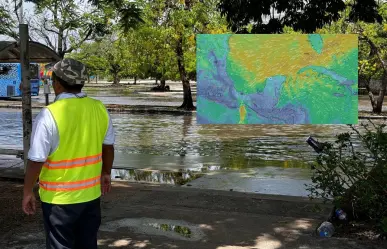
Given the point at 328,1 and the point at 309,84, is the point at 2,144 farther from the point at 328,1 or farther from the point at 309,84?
the point at 328,1

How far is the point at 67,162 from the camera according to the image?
3207 millimetres

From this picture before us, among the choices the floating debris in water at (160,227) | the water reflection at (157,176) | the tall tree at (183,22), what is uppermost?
the tall tree at (183,22)

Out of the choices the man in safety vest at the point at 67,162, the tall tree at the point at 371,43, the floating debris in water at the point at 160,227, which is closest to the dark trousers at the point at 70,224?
the man in safety vest at the point at 67,162

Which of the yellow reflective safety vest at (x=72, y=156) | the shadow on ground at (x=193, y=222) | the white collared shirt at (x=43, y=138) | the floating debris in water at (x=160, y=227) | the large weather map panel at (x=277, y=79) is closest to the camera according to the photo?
the white collared shirt at (x=43, y=138)

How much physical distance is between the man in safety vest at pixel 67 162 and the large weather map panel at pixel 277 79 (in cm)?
877

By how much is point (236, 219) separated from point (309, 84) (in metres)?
7.20

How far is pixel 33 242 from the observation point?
16.3 ft

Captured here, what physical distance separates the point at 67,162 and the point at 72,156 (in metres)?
0.05

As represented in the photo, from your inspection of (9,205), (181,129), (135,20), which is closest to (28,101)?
(9,205)

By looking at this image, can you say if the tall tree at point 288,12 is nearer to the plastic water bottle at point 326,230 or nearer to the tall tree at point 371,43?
the plastic water bottle at point 326,230

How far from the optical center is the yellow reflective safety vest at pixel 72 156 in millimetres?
3176

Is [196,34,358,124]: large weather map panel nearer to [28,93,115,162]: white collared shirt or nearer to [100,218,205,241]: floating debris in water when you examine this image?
[100,218,205,241]: floating debris in water

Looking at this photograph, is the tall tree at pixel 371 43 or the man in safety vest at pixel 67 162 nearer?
the man in safety vest at pixel 67 162

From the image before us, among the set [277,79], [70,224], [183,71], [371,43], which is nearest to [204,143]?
[277,79]
